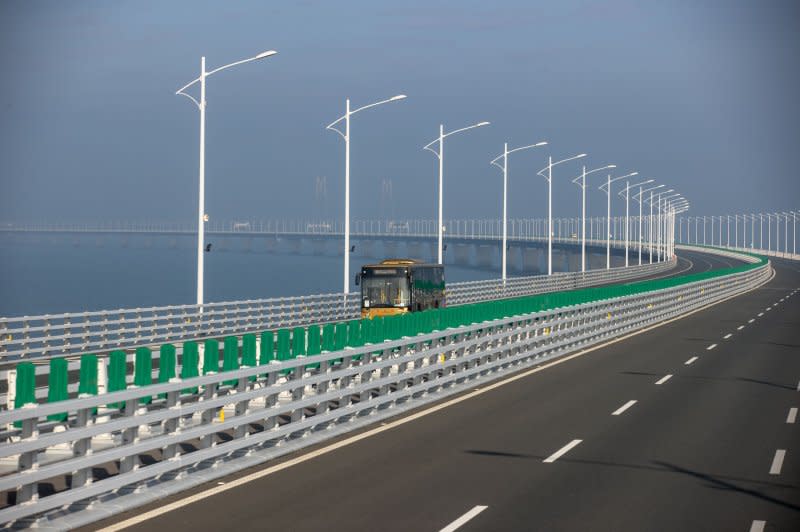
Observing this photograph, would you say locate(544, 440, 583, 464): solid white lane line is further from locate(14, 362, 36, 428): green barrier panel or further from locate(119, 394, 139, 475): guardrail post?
locate(14, 362, 36, 428): green barrier panel

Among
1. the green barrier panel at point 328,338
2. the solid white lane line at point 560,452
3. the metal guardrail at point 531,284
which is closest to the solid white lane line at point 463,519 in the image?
the solid white lane line at point 560,452

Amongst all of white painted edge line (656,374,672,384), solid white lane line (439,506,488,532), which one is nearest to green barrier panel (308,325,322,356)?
solid white lane line (439,506,488,532)

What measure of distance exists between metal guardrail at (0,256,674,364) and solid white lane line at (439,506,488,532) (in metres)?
20.8

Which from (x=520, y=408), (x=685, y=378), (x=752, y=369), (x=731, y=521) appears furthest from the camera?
(x=752, y=369)

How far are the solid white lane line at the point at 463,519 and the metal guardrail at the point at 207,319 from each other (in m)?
20.8

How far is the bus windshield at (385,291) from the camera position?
45.1m

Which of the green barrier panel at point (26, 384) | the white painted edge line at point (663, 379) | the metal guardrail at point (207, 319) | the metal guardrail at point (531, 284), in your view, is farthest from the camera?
the metal guardrail at point (531, 284)

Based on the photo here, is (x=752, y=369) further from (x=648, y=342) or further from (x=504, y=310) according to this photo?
(x=648, y=342)

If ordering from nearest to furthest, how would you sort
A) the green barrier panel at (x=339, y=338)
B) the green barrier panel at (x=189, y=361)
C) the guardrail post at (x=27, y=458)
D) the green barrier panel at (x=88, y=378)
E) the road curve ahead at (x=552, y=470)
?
the guardrail post at (x=27, y=458), the road curve ahead at (x=552, y=470), the green barrier panel at (x=88, y=378), the green barrier panel at (x=189, y=361), the green barrier panel at (x=339, y=338)

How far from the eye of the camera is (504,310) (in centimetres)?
2969

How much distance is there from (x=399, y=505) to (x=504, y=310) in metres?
17.5

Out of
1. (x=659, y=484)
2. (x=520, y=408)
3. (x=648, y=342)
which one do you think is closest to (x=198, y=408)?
(x=659, y=484)

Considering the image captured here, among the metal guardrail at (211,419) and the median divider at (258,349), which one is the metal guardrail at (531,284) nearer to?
the median divider at (258,349)

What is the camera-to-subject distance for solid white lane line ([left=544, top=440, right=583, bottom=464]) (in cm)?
1544
